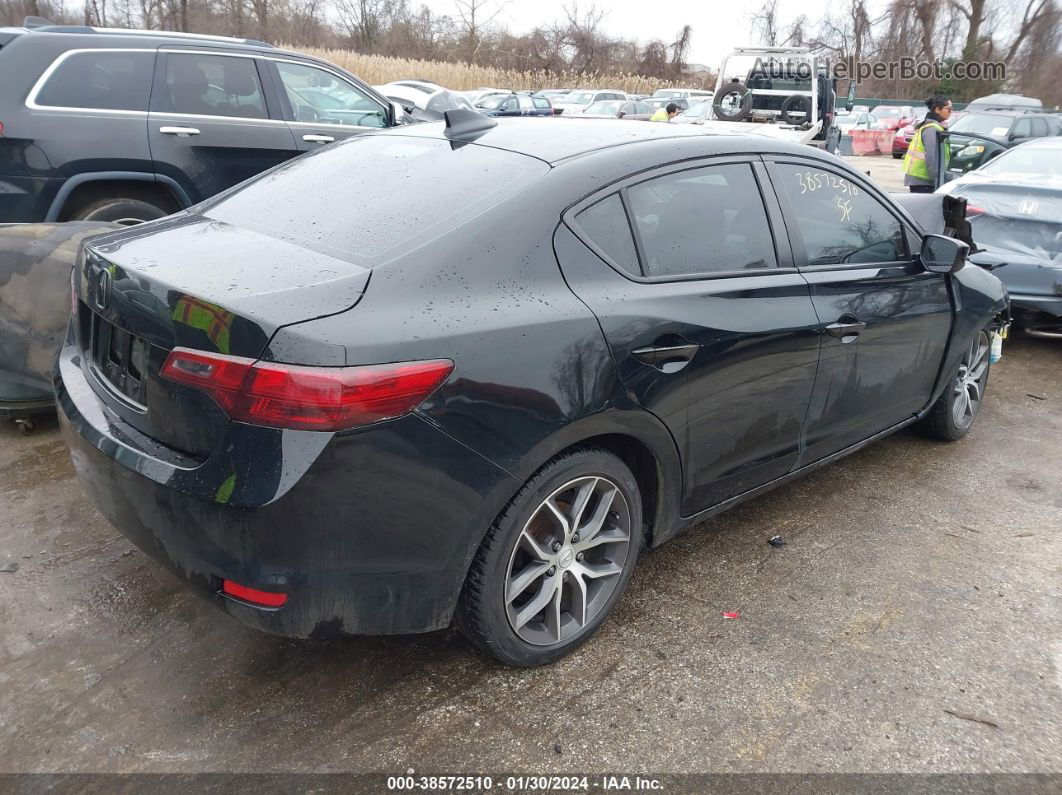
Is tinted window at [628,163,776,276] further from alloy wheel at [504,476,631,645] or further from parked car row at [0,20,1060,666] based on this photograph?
alloy wheel at [504,476,631,645]

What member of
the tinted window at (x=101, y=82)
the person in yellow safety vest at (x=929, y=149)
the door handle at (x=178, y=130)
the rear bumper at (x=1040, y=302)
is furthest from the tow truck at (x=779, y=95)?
the tinted window at (x=101, y=82)

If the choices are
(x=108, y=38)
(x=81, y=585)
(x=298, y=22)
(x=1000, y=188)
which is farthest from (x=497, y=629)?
(x=298, y=22)

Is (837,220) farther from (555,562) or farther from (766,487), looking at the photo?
(555,562)

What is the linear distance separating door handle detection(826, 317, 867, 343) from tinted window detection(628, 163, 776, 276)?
15.5 inches

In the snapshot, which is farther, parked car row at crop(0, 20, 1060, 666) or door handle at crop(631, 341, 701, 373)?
door handle at crop(631, 341, 701, 373)

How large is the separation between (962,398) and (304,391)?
3.91 metres

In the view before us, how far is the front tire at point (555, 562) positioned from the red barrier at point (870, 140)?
27978mm

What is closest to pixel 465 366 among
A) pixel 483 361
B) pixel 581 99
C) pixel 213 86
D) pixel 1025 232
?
pixel 483 361

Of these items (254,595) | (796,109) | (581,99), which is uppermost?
(581,99)

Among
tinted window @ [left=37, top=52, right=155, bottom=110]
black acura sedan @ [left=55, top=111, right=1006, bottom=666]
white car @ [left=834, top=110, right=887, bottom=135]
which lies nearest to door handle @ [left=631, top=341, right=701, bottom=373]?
black acura sedan @ [left=55, top=111, right=1006, bottom=666]

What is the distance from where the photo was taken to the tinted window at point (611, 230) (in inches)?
104

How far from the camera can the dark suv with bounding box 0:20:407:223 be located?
5.13m

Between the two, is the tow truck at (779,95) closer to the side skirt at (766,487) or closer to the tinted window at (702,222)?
the side skirt at (766,487)

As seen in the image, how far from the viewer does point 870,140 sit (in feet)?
90.8
